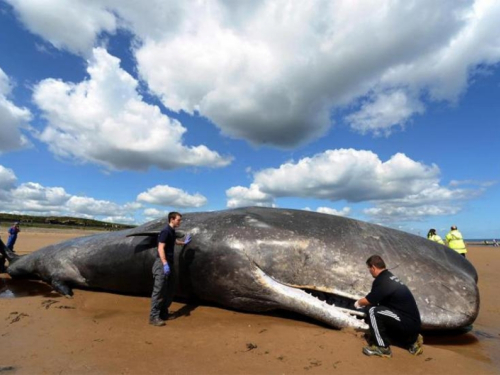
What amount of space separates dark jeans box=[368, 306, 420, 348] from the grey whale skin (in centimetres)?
57

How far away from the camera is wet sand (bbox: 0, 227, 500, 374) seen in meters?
3.86

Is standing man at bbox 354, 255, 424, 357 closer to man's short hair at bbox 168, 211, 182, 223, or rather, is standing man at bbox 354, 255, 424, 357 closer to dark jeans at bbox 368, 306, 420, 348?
dark jeans at bbox 368, 306, 420, 348

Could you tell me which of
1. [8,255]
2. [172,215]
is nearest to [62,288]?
[8,255]

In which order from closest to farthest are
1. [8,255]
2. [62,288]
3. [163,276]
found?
[163,276], [62,288], [8,255]

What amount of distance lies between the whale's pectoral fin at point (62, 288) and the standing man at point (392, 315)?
6.11 metres

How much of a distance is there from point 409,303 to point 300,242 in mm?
1925

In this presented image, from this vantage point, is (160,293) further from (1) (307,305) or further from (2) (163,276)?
(1) (307,305)

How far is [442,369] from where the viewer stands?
13.0 ft

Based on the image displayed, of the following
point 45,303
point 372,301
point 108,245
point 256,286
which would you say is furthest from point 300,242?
point 45,303

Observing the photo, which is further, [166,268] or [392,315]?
[166,268]

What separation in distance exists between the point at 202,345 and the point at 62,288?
4753 millimetres

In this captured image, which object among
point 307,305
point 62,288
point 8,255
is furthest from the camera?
point 8,255

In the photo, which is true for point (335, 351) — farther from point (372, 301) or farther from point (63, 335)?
point (63, 335)

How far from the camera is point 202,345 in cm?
448
